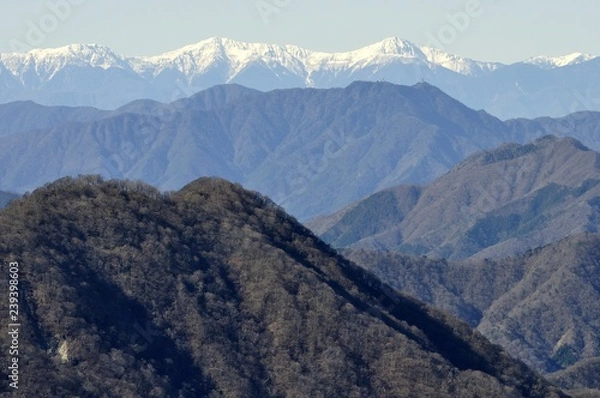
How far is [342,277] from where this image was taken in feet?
452

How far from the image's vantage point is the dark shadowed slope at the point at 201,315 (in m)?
110

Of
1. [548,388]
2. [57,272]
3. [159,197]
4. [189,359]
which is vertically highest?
[159,197]

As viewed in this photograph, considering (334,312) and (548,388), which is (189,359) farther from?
(548,388)

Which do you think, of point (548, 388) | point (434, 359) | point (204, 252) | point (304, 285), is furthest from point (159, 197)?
point (548, 388)

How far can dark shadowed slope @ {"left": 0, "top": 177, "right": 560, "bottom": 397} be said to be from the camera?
110 meters

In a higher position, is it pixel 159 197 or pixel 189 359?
pixel 159 197

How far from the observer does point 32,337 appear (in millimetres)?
107375

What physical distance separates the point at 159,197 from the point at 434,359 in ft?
104

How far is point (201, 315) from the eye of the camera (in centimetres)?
12094

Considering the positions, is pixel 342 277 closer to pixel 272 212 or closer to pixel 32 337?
pixel 272 212

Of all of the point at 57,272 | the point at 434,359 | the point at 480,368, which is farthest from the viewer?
the point at 480,368

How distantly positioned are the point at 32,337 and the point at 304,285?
94.7 feet

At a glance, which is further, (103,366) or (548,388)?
(548,388)

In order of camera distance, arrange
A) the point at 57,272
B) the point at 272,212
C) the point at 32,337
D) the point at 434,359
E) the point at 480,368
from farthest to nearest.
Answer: the point at 272,212 < the point at 480,368 < the point at 434,359 < the point at 57,272 < the point at 32,337
